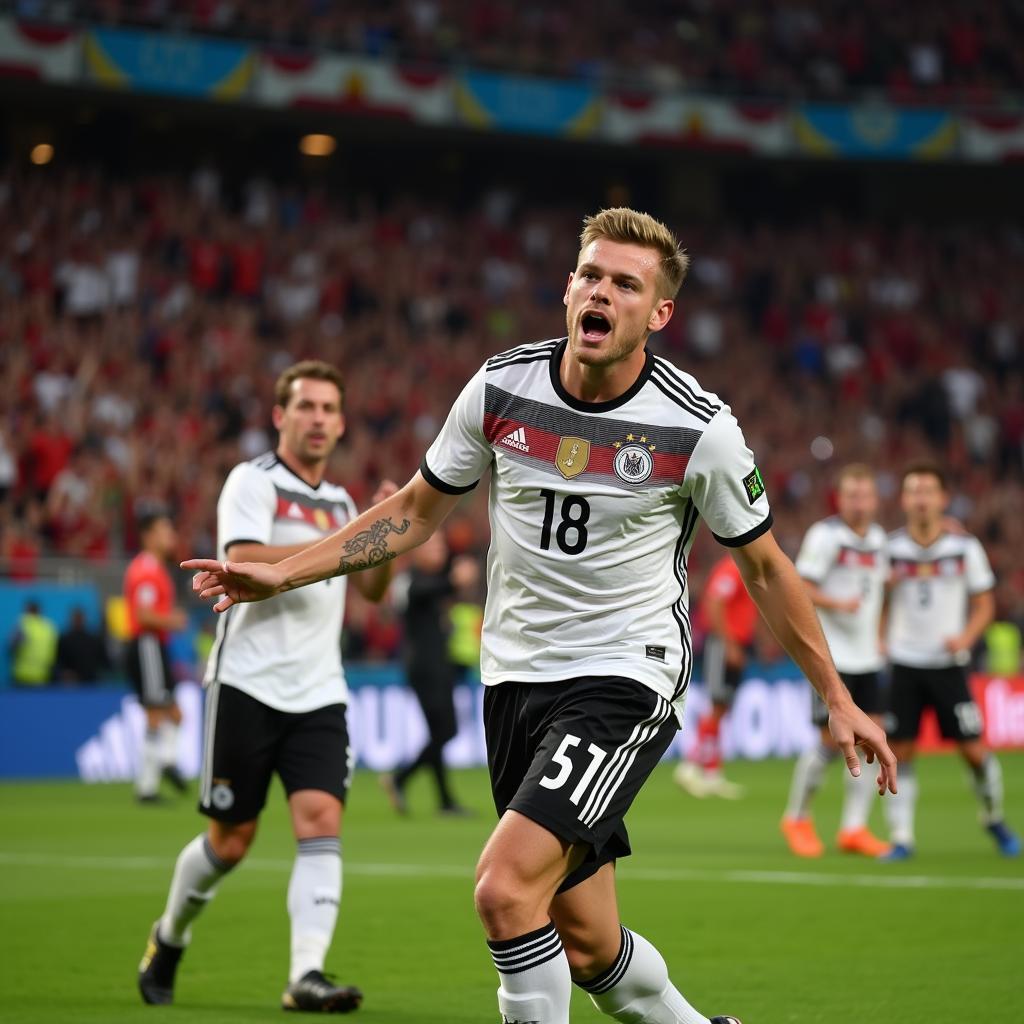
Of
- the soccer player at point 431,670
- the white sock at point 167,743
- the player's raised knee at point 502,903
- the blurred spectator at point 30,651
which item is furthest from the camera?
the blurred spectator at point 30,651

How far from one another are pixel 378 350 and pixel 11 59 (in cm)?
696

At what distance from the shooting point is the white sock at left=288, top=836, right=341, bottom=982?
7.14 metres

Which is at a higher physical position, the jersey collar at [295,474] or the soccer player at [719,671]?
the jersey collar at [295,474]

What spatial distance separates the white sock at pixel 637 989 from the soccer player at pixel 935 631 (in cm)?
756

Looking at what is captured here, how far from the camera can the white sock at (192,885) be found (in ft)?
23.9

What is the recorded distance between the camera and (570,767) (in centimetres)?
502

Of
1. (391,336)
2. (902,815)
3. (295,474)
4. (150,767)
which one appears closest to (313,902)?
(295,474)

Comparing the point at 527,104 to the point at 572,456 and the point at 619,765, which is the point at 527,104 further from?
the point at 619,765

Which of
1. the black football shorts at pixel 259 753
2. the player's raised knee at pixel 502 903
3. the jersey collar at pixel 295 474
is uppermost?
the jersey collar at pixel 295 474

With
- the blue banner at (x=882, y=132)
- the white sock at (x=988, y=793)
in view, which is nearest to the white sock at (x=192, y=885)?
the white sock at (x=988, y=793)

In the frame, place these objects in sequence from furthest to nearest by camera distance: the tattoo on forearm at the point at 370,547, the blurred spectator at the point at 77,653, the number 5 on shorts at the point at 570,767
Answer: the blurred spectator at the point at 77,653 < the tattoo on forearm at the point at 370,547 < the number 5 on shorts at the point at 570,767

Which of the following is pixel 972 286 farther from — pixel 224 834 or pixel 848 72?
pixel 224 834

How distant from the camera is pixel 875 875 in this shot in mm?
11578

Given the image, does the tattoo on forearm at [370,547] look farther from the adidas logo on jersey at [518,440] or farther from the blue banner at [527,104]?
the blue banner at [527,104]
